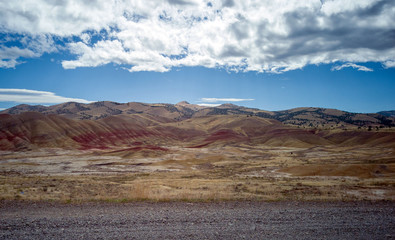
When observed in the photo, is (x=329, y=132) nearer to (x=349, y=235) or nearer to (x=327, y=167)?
(x=327, y=167)

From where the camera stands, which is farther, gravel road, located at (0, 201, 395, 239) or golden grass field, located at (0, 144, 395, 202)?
golden grass field, located at (0, 144, 395, 202)

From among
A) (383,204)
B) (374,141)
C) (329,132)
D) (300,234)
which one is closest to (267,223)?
(300,234)

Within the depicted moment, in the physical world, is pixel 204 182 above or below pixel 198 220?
below

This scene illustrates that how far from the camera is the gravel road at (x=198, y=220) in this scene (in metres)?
9.54

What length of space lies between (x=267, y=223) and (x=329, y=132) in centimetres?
16795

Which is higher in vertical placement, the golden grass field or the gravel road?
the gravel road

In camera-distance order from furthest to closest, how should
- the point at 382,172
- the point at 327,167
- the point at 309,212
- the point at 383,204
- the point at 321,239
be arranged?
the point at 327,167, the point at 382,172, the point at 383,204, the point at 309,212, the point at 321,239

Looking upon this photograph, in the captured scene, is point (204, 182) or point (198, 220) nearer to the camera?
point (198, 220)

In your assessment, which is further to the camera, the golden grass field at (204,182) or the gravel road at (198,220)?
the golden grass field at (204,182)

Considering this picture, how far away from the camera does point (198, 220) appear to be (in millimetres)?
11008

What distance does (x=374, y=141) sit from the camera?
378 feet

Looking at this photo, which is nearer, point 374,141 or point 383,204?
point 383,204

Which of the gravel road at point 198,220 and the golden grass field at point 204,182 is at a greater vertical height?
the gravel road at point 198,220

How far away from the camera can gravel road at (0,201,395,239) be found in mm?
9539
